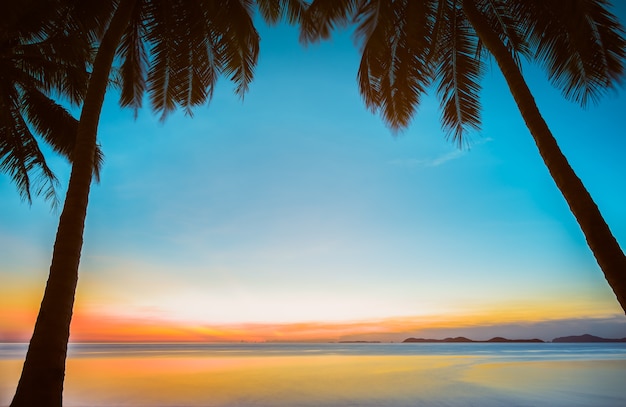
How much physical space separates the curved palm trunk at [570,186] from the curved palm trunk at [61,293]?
5.91 meters

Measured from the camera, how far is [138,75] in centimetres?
871

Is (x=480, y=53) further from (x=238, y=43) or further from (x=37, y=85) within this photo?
(x=37, y=85)

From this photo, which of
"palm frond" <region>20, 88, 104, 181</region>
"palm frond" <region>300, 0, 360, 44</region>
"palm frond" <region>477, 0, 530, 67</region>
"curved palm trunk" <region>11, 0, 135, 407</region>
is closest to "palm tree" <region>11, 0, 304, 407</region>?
"curved palm trunk" <region>11, 0, 135, 407</region>

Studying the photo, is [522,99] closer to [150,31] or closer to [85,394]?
[150,31]

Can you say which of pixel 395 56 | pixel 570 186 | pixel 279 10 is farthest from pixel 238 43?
pixel 570 186

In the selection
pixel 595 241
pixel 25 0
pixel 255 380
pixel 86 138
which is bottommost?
pixel 255 380

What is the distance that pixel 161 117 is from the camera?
8.96 m

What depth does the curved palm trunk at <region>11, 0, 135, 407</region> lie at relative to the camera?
13.9 ft

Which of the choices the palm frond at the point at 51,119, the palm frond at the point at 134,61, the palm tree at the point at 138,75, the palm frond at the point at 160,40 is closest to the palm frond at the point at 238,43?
the palm tree at the point at 138,75

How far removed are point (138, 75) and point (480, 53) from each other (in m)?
7.14

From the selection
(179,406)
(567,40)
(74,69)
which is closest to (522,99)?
(567,40)

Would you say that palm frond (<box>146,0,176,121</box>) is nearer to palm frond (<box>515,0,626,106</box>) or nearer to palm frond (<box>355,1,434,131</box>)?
palm frond (<box>355,1,434,131</box>)

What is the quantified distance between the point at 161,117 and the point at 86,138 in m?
3.53

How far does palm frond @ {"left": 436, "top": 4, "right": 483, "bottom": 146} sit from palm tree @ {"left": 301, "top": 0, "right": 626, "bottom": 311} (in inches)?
0.7
